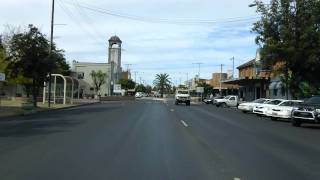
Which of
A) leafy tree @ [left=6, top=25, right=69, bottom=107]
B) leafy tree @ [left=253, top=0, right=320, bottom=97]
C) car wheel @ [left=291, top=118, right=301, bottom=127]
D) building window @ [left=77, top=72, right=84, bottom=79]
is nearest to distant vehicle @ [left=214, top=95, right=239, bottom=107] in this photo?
leafy tree @ [left=253, top=0, right=320, bottom=97]

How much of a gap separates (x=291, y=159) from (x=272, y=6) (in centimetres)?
3235

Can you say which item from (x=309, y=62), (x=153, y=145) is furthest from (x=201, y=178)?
(x=309, y=62)

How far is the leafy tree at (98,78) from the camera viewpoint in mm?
135875

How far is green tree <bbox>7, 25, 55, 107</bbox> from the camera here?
152 feet

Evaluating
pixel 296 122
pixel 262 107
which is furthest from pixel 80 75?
pixel 296 122

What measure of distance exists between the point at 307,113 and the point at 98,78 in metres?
110

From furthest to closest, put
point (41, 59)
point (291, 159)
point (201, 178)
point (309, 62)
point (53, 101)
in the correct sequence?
1. point (53, 101)
2. point (41, 59)
3. point (309, 62)
4. point (291, 159)
5. point (201, 178)

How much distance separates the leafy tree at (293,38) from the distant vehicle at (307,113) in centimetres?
1253

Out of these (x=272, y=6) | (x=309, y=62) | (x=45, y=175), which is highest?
(x=272, y=6)

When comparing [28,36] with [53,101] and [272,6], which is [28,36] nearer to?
[53,101]

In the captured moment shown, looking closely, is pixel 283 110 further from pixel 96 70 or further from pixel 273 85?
pixel 96 70

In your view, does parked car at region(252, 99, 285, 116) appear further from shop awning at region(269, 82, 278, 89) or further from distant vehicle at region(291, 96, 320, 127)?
shop awning at region(269, 82, 278, 89)

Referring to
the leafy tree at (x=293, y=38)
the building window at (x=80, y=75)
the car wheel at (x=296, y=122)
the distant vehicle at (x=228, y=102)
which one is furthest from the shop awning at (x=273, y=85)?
the building window at (x=80, y=75)

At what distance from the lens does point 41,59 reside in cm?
4638
